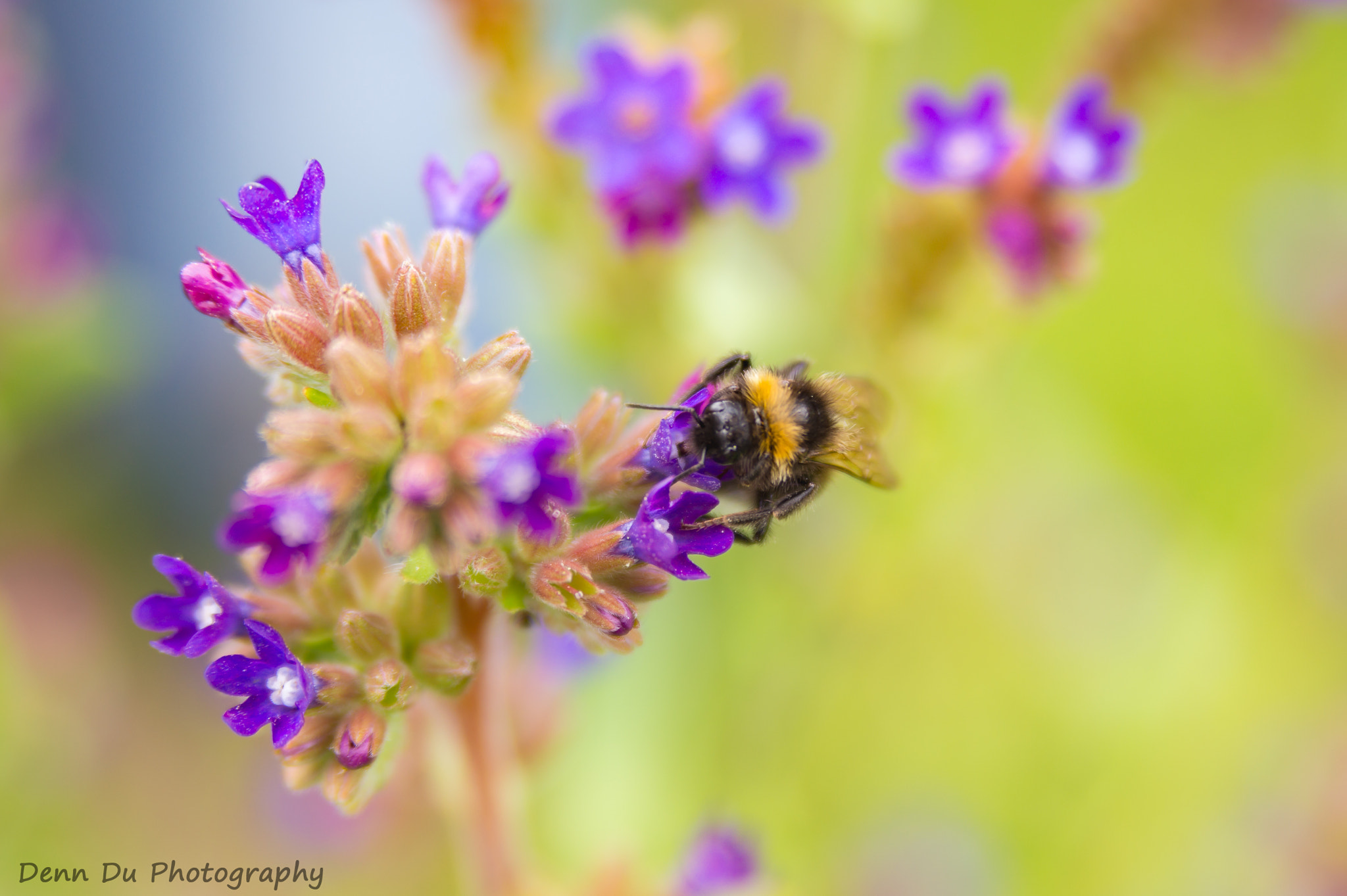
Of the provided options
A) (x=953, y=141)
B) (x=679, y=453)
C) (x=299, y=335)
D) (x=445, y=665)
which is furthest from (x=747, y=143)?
(x=445, y=665)

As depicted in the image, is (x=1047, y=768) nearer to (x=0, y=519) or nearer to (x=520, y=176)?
(x=520, y=176)

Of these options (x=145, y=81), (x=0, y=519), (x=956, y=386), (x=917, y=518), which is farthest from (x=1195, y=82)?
(x=145, y=81)

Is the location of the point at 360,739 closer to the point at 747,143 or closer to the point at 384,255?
the point at 384,255

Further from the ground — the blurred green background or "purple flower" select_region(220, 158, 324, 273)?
the blurred green background

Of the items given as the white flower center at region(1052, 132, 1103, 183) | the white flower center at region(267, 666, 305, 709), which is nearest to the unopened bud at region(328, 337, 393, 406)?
the white flower center at region(267, 666, 305, 709)

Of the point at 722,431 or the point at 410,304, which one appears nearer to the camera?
the point at 410,304

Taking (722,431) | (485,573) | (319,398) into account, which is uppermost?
(722,431)

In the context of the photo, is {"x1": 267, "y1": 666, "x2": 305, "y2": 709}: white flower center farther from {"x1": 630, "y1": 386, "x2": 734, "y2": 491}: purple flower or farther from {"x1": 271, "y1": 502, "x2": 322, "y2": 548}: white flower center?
{"x1": 630, "y1": 386, "x2": 734, "y2": 491}: purple flower
